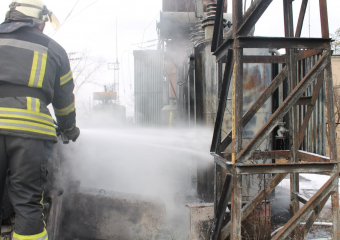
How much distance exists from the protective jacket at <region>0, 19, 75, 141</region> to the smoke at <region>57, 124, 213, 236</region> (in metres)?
1.91

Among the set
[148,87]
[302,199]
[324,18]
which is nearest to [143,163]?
Answer: [302,199]

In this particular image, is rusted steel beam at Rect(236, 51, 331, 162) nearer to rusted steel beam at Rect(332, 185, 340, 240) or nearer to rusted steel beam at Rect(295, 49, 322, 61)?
rusted steel beam at Rect(295, 49, 322, 61)

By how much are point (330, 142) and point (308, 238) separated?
214 centimetres

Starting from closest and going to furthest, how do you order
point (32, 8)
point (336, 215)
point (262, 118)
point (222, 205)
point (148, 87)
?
point (32, 8)
point (336, 215)
point (222, 205)
point (262, 118)
point (148, 87)

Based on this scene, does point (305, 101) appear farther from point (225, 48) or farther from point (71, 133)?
point (71, 133)

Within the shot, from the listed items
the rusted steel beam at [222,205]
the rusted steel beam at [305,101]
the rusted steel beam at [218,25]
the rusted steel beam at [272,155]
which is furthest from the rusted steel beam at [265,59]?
the rusted steel beam at [222,205]

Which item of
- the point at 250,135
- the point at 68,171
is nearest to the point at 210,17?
the point at 250,135

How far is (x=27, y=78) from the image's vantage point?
236 cm

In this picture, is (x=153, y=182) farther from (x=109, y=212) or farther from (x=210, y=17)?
(x=210, y=17)

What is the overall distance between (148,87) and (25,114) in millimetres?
16682

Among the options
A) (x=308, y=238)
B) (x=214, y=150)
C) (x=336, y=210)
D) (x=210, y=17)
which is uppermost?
(x=210, y=17)

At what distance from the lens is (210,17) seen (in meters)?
5.75

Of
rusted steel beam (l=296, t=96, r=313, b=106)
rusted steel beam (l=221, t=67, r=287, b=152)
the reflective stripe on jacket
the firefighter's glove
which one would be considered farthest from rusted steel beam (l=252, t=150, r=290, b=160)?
the reflective stripe on jacket

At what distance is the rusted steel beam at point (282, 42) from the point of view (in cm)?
274
